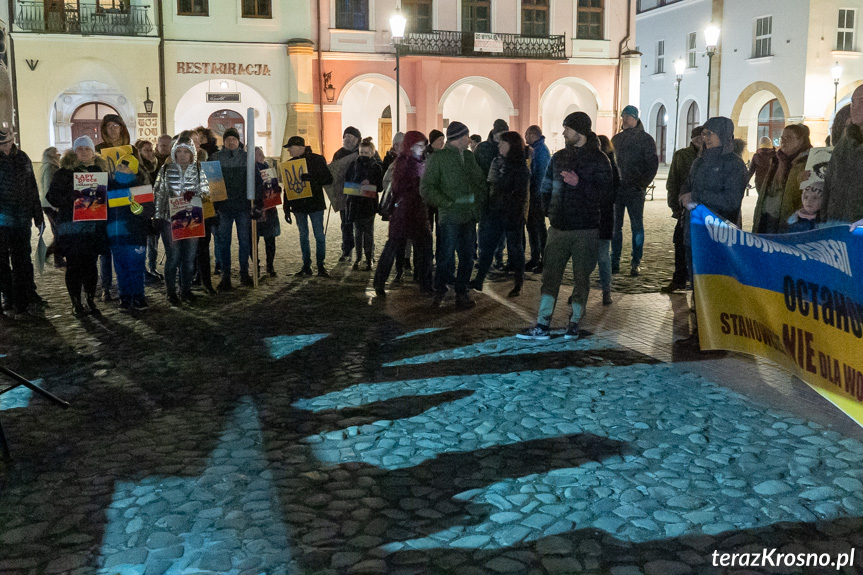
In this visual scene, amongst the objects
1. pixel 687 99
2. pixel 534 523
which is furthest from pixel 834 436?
pixel 687 99

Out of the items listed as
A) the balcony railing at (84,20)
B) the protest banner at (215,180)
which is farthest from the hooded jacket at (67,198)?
the balcony railing at (84,20)

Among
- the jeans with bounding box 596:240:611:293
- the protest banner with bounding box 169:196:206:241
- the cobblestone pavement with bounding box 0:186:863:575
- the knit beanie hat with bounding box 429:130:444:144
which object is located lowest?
the cobblestone pavement with bounding box 0:186:863:575

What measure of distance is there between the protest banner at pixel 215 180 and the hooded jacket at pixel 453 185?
101 inches

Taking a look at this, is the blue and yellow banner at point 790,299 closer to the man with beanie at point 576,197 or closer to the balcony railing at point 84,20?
the man with beanie at point 576,197

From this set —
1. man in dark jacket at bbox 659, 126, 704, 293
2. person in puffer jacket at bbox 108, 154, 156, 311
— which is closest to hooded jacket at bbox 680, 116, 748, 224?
man in dark jacket at bbox 659, 126, 704, 293

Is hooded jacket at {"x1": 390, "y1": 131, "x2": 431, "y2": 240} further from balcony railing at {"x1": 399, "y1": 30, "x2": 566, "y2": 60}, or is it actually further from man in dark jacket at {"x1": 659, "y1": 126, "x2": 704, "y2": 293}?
balcony railing at {"x1": 399, "y1": 30, "x2": 566, "y2": 60}

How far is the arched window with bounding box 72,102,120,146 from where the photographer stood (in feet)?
104

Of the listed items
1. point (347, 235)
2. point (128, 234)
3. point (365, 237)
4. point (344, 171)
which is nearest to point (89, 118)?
point (347, 235)

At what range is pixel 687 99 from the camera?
46594mm

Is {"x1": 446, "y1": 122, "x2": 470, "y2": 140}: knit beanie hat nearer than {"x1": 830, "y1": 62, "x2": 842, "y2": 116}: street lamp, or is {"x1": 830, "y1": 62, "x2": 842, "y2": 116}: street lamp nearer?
{"x1": 446, "y1": 122, "x2": 470, "y2": 140}: knit beanie hat

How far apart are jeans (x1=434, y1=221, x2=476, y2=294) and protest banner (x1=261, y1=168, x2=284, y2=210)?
2809mm

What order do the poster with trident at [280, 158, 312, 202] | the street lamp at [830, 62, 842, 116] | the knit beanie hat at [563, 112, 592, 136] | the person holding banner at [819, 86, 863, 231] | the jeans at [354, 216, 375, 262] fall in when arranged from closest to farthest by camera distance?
the person holding banner at [819, 86, 863, 231]
the knit beanie hat at [563, 112, 592, 136]
the poster with trident at [280, 158, 312, 202]
the jeans at [354, 216, 375, 262]
the street lamp at [830, 62, 842, 116]

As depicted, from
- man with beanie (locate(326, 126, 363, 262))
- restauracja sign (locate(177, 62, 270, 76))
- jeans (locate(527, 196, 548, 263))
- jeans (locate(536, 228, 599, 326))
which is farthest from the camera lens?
restauracja sign (locate(177, 62, 270, 76))

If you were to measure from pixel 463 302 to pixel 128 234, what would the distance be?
11.2ft
